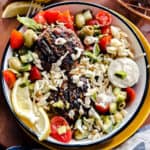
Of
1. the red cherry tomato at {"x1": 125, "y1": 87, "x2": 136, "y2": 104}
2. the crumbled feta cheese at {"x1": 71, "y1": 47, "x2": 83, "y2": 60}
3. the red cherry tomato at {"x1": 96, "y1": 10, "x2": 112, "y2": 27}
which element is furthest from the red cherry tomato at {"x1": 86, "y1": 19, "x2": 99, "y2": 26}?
the red cherry tomato at {"x1": 125, "y1": 87, "x2": 136, "y2": 104}

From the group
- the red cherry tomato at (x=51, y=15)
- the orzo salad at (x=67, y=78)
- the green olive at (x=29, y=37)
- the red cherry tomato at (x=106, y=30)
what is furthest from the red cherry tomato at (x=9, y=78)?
the red cherry tomato at (x=106, y=30)

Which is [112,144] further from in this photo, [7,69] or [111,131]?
[7,69]

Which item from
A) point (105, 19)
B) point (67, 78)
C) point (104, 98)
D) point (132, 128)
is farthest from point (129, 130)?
point (105, 19)

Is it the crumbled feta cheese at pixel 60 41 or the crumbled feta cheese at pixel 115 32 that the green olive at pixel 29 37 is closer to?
the crumbled feta cheese at pixel 60 41

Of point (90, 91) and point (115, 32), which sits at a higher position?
point (115, 32)

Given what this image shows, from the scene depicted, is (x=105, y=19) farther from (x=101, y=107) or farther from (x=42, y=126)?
(x=42, y=126)

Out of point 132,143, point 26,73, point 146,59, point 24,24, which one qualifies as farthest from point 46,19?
point 132,143

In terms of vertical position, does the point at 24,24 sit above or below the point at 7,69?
above
